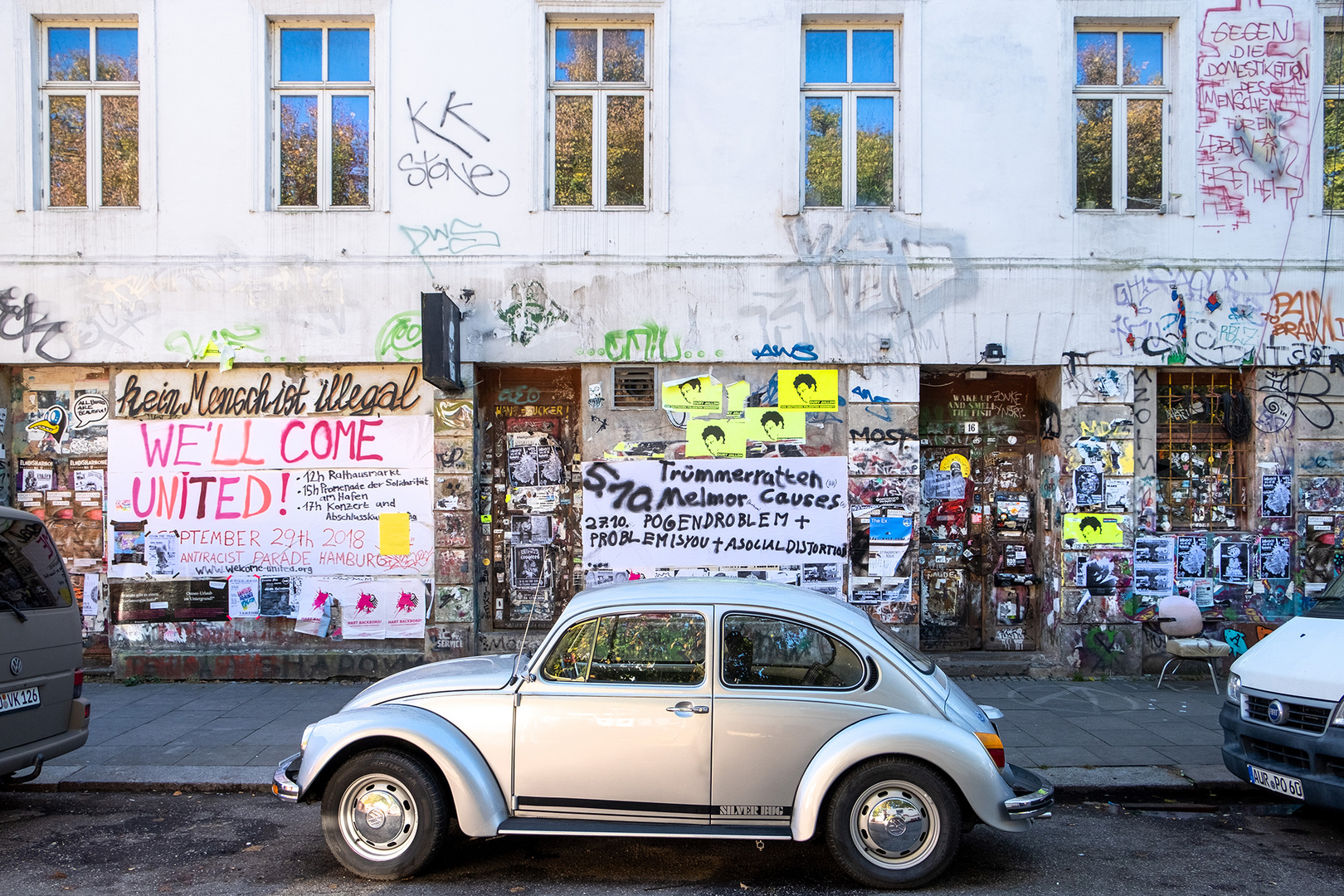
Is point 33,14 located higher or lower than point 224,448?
higher

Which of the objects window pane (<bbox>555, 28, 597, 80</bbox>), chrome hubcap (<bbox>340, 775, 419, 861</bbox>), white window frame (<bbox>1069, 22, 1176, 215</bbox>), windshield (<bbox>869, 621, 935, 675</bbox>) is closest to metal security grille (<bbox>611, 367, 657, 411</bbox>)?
window pane (<bbox>555, 28, 597, 80</bbox>)

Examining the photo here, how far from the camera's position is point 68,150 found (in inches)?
386

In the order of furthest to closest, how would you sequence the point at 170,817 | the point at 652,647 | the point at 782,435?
1. the point at 782,435
2. the point at 170,817
3. the point at 652,647

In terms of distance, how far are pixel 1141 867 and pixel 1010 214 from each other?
267 inches

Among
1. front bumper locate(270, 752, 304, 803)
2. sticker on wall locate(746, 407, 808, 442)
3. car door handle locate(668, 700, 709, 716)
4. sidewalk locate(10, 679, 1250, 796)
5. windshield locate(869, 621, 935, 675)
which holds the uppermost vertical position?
sticker on wall locate(746, 407, 808, 442)

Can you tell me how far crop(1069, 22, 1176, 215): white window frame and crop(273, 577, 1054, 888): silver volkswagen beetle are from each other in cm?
729

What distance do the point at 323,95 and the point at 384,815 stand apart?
8116 mm

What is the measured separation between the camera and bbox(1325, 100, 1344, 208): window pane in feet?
31.9

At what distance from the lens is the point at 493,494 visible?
9945 mm

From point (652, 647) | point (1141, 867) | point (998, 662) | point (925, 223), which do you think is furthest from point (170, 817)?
point (925, 223)

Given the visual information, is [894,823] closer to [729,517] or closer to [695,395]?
[729,517]

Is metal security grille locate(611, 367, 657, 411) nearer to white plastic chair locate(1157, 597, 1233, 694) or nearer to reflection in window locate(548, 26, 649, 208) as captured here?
reflection in window locate(548, 26, 649, 208)

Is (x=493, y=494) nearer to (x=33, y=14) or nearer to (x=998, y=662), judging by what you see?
(x=998, y=662)

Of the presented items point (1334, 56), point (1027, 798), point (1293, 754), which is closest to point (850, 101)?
point (1334, 56)
